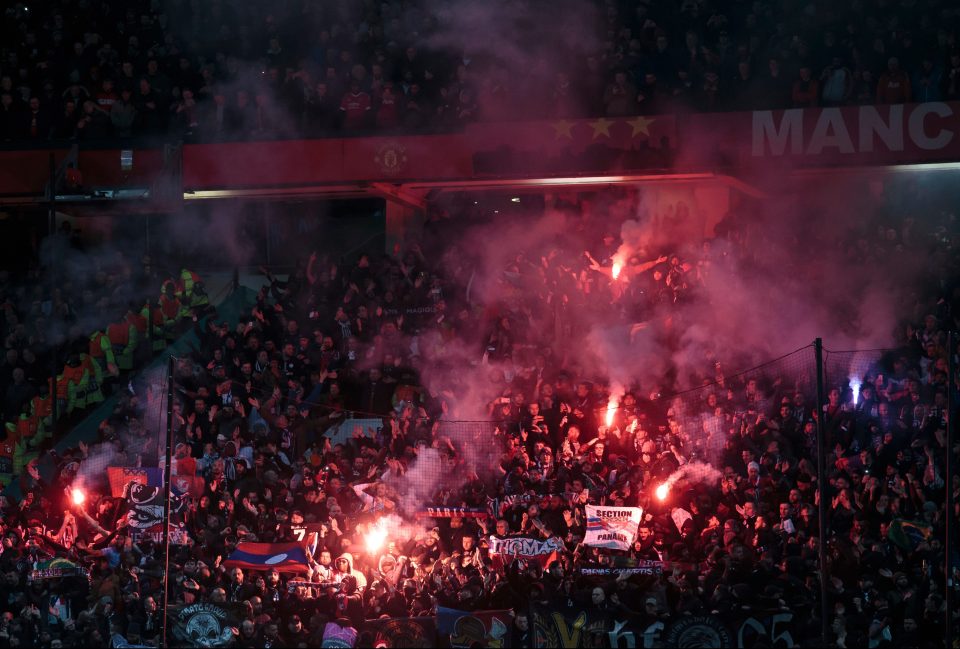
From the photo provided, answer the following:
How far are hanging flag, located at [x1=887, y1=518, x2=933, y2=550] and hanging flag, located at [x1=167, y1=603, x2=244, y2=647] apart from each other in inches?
230

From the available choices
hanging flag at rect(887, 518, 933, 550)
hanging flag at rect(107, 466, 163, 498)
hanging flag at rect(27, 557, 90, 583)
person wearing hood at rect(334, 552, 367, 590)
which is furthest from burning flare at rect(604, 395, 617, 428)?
hanging flag at rect(27, 557, 90, 583)

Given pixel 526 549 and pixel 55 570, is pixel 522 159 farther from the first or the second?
pixel 55 570

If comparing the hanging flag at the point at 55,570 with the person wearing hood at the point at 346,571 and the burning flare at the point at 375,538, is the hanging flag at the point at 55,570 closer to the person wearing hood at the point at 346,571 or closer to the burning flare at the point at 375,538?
the person wearing hood at the point at 346,571

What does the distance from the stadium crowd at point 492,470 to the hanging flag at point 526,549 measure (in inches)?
4.8

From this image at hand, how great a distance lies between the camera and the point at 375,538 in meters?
14.1

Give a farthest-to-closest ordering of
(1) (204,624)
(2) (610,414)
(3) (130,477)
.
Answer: (2) (610,414) < (3) (130,477) < (1) (204,624)

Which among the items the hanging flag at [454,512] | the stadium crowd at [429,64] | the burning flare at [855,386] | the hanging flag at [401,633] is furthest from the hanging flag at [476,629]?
the stadium crowd at [429,64]

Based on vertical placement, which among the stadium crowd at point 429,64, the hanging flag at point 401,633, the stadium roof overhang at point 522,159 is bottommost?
the hanging flag at point 401,633

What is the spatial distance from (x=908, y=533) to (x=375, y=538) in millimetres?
4917

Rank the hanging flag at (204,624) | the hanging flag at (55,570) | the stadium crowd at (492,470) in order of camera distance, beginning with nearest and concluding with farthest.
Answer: the stadium crowd at (492,470), the hanging flag at (204,624), the hanging flag at (55,570)

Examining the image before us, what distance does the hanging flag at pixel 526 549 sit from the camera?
1340 centimetres

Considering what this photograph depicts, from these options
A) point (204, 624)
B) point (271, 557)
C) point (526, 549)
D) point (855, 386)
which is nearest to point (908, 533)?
point (855, 386)

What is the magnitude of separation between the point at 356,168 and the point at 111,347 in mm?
3792

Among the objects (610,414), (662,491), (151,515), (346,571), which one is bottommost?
(346,571)
